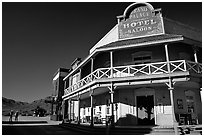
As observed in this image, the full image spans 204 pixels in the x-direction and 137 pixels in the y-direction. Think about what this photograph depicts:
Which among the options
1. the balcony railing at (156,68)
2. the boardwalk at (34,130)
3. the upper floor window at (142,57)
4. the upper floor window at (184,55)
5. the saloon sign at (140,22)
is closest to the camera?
the boardwalk at (34,130)

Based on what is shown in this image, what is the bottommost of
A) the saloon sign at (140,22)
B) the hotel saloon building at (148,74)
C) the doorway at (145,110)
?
the doorway at (145,110)

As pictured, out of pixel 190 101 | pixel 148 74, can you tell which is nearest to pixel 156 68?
pixel 148 74

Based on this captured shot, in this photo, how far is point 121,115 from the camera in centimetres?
1304

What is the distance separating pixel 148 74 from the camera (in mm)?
11219

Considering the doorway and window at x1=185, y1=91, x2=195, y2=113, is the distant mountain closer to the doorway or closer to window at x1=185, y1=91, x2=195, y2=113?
the doorway

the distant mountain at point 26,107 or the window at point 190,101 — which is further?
the distant mountain at point 26,107

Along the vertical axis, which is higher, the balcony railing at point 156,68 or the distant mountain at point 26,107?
the balcony railing at point 156,68

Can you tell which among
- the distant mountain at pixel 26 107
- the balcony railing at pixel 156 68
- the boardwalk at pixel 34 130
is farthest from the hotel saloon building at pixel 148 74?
the distant mountain at pixel 26 107

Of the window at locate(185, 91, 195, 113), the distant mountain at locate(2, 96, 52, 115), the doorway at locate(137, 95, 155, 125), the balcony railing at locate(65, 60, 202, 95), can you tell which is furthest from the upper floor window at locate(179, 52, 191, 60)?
the distant mountain at locate(2, 96, 52, 115)

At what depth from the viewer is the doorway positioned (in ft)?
41.5

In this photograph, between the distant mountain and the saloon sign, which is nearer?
the saloon sign

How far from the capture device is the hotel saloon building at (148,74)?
1135 cm

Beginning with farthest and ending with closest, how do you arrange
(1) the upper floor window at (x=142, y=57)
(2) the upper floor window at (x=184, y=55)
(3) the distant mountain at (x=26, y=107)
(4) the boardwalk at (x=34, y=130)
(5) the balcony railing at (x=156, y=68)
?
(3) the distant mountain at (x=26, y=107)
(1) the upper floor window at (x=142, y=57)
(2) the upper floor window at (x=184, y=55)
(5) the balcony railing at (x=156, y=68)
(4) the boardwalk at (x=34, y=130)

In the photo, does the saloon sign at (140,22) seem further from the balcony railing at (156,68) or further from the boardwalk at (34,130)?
the boardwalk at (34,130)
